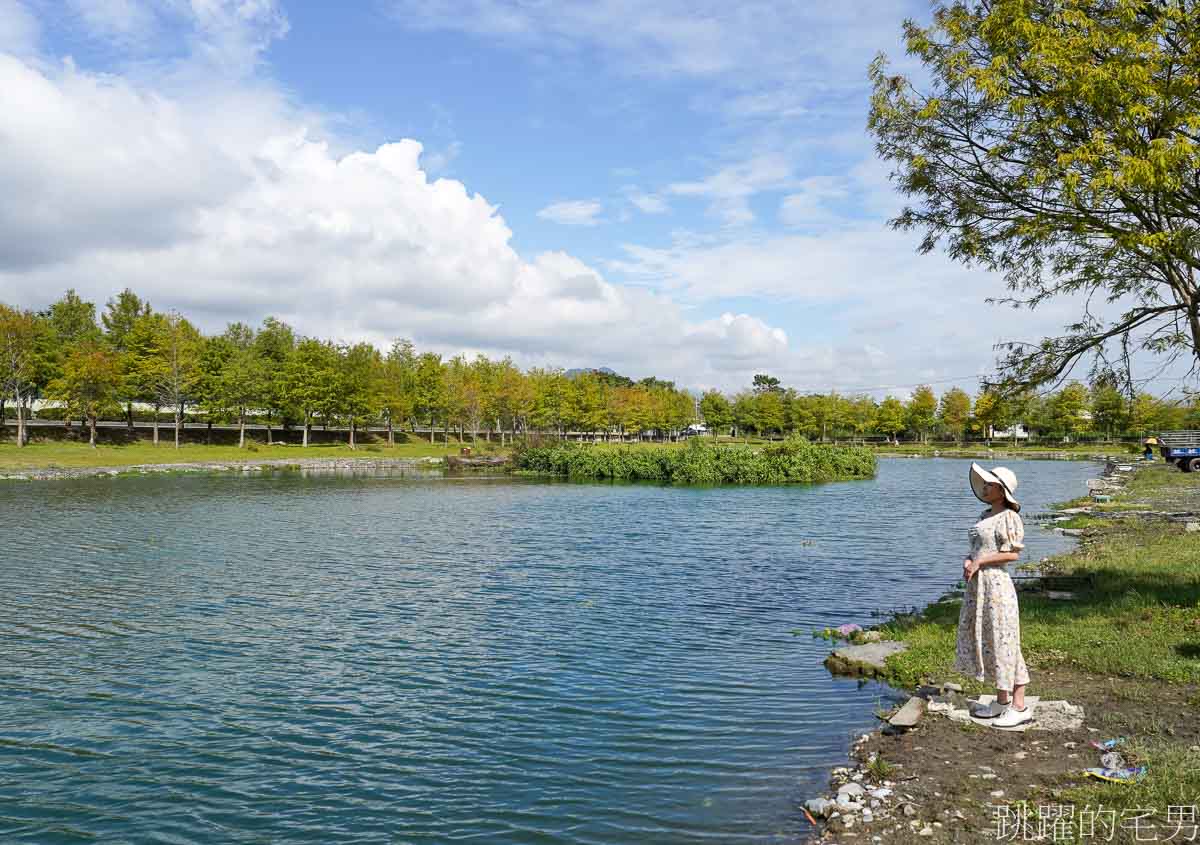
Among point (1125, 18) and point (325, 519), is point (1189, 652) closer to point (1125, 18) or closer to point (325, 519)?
point (1125, 18)

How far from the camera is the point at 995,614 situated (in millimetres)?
8820

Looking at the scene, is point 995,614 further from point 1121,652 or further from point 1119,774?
point 1121,652

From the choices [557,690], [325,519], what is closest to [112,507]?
[325,519]

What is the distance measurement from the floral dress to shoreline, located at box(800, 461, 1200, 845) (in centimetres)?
69

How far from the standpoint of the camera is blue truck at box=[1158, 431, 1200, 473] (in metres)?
54.9

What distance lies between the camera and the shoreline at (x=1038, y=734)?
6906 mm

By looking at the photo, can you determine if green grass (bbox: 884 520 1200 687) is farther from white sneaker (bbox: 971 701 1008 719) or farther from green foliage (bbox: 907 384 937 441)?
green foliage (bbox: 907 384 937 441)

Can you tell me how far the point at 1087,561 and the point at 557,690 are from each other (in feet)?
48.8

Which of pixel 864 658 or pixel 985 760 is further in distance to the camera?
pixel 864 658

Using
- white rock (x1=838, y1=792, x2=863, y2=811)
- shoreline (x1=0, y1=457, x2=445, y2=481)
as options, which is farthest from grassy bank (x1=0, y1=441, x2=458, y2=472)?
white rock (x1=838, y1=792, x2=863, y2=811)

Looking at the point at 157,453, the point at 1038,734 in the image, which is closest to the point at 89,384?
the point at 157,453

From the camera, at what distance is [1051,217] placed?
12680 mm

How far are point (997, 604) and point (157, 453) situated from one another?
7628 cm

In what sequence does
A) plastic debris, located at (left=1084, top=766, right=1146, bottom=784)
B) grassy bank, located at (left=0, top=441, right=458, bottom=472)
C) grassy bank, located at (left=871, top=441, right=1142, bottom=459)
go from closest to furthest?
plastic debris, located at (left=1084, top=766, right=1146, bottom=784)
grassy bank, located at (left=0, top=441, right=458, bottom=472)
grassy bank, located at (left=871, top=441, right=1142, bottom=459)
